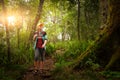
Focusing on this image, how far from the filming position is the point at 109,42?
9000mm

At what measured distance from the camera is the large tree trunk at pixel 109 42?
8.84 meters

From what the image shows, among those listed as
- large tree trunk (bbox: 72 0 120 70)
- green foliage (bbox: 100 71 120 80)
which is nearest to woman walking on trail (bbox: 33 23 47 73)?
large tree trunk (bbox: 72 0 120 70)

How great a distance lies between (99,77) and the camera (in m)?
7.63

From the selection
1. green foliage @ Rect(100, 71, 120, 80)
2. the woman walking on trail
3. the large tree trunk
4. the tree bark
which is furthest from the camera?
the tree bark

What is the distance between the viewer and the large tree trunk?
8.84m

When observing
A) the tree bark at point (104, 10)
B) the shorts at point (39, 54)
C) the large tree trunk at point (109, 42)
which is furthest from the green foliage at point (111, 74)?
the tree bark at point (104, 10)

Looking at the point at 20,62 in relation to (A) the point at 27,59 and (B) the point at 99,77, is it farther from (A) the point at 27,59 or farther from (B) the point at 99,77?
(B) the point at 99,77

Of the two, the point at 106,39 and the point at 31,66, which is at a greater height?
the point at 106,39

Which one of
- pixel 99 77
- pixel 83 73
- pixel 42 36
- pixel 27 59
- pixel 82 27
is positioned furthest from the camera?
pixel 82 27

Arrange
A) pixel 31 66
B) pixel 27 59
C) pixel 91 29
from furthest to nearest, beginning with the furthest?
1. pixel 91 29
2. pixel 27 59
3. pixel 31 66

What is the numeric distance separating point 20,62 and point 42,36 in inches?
95.4

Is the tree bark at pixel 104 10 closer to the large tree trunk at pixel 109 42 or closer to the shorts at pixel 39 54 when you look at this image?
the large tree trunk at pixel 109 42

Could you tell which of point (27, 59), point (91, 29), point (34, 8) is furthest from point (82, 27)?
point (27, 59)

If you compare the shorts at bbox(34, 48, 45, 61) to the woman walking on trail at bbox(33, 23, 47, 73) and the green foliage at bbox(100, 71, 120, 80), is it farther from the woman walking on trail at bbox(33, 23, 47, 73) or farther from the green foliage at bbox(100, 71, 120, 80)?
the green foliage at bbox(100, 71, 120, 80)
